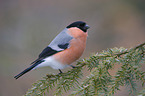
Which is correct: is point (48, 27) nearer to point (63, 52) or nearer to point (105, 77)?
point (63, 52)

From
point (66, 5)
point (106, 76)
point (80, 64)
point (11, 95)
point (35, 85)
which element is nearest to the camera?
point (106, 76)

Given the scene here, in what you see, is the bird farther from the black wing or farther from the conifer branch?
the conifer branch

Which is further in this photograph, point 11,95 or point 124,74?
point 11,95

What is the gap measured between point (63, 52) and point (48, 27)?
9.76 feet

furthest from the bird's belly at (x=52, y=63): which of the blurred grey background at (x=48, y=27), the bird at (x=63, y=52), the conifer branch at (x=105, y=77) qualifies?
the blurred grey background at (x=48, y=27)

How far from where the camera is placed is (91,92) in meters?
1.61

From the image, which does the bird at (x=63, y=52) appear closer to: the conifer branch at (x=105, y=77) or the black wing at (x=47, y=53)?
the black wing at (x=47, y=53)

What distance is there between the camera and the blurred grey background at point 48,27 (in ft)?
Result: 14.0

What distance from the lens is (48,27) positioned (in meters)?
5.35

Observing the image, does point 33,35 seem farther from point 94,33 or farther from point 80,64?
point 80,64

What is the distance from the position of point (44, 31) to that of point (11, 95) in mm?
2003

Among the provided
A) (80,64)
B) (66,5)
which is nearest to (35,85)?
(80,64)

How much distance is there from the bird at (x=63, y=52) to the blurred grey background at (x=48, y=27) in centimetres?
160

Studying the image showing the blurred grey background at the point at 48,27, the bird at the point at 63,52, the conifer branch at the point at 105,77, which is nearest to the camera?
the conifer branch at the point at 105,77
